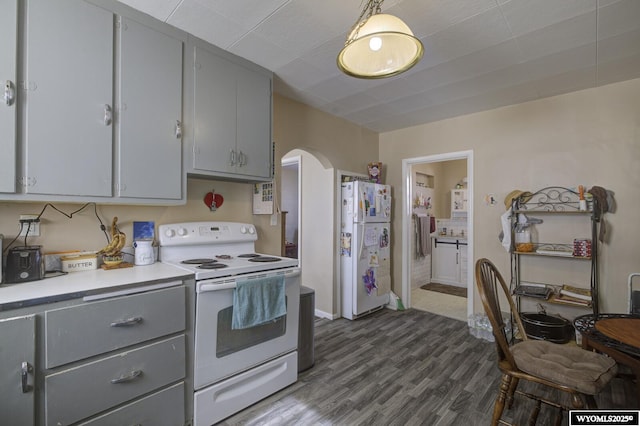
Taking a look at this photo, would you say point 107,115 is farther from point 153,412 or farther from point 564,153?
point 564,153

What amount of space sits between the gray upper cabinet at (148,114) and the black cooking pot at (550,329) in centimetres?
325

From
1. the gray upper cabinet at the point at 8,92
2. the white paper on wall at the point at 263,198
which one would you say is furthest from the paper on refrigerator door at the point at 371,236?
the gray upper cabinet at the point at 8,92

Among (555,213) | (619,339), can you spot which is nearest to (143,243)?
(619,339)

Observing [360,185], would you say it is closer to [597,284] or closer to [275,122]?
[275,122]

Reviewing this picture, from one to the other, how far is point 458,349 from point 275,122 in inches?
114

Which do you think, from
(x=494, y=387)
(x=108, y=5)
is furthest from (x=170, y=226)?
(x=494, y=387)

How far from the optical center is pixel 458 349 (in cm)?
285

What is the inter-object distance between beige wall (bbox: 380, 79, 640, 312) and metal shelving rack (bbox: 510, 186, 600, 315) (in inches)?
3.6

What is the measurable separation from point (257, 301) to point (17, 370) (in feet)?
3.57

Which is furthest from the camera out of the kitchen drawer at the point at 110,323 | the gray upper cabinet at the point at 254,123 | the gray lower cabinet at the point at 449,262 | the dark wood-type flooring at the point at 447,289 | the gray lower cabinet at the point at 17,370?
the gray lower cabinet at the point at 449,262

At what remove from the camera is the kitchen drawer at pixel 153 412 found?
1.43 m

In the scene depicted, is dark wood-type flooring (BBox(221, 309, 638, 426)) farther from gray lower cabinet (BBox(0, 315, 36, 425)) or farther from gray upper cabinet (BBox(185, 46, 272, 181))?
gray upper cabinet (BBox(185, 46, 272, 181))

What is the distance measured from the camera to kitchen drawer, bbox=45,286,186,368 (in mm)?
1289

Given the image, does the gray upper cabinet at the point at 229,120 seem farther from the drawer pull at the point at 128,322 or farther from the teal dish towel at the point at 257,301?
the drawer pull at the point at 128,322
